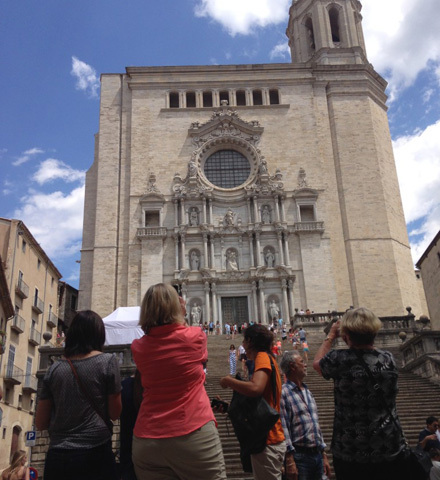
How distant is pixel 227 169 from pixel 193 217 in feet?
14.7

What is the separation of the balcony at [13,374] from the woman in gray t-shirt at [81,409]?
22.1 meters

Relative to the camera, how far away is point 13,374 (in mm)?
24281

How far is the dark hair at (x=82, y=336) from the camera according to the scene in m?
3.52

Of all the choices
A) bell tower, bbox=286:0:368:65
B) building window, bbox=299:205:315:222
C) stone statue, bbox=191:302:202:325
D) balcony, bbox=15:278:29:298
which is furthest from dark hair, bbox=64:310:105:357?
bell tower, bbox=286:0:368:65

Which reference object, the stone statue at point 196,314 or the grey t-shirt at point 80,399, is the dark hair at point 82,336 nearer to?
the grey t-shirt at point 80,399

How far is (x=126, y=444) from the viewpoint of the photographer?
3832 millimetres

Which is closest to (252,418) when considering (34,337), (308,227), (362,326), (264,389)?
(264,389)

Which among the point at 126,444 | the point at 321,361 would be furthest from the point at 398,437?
the point at 126,444

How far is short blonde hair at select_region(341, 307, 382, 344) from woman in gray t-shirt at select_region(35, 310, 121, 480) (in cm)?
170

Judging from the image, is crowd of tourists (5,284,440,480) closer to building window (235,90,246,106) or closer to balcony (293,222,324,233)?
balcony (293,222,324,233)

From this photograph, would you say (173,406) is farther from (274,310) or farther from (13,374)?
(274,310)

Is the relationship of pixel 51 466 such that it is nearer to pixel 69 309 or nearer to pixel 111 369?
pixel 111 369

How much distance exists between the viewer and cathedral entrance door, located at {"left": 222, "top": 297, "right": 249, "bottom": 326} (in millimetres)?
28750

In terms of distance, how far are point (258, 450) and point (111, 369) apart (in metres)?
1.49
